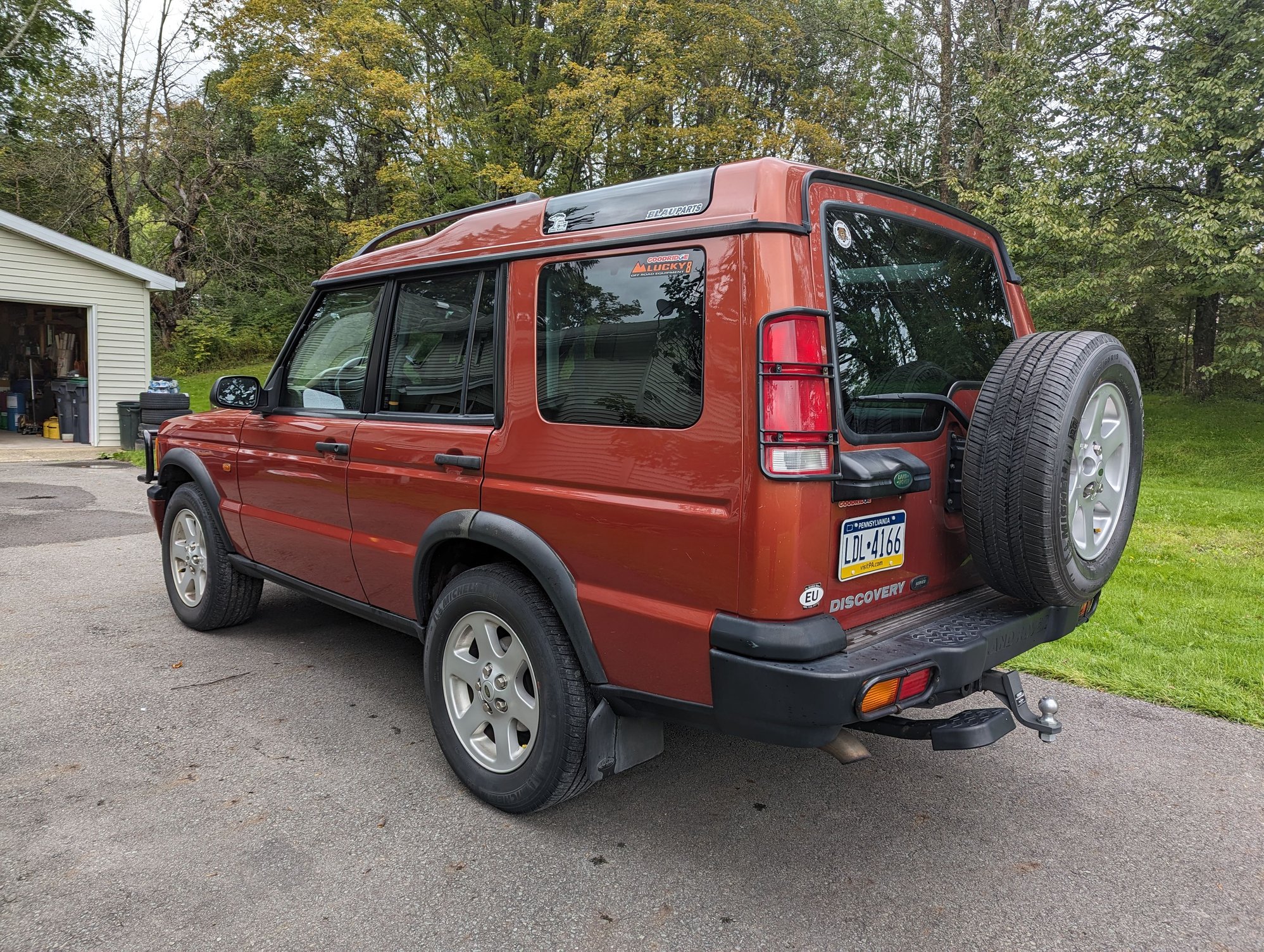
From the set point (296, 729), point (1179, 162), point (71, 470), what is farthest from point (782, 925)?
point (1179, 162)

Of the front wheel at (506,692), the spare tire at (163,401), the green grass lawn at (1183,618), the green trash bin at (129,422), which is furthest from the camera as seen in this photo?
the green trash bin at (129,422)

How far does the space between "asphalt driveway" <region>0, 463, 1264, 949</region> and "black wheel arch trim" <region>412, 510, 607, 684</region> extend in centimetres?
71

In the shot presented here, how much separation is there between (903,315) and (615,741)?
1667 mm

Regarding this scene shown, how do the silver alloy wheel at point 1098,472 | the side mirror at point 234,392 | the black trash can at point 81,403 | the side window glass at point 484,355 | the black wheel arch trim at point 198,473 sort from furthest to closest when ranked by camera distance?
the black trash can at point 81,403 < the black wheel arch trim at point 198,473 < the side mirror at point 234,392 < the side window glass at point 484,355 < the silver alloy wheel at point 1098,472

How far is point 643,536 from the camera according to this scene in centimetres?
243

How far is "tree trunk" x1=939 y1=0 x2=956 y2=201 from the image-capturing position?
60.2 ft

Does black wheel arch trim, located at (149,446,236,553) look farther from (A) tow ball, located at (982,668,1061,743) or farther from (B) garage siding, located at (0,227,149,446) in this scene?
(B) garage siding, located at (0,227,149,446)

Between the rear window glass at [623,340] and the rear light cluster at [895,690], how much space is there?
874 mm

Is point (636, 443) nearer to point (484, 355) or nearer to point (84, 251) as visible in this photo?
point (484, 355)

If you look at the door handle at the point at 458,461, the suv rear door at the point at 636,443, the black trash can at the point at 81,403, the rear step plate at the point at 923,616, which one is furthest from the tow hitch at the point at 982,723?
the black trash can at the point at 81,403

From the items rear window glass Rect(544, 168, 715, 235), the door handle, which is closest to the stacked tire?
the door handle

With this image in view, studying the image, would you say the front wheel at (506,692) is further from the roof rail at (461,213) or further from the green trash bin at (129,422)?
the green trash bin at (129,422)

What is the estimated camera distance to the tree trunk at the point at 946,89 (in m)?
18.3

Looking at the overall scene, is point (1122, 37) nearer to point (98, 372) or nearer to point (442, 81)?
point (442, 81)
